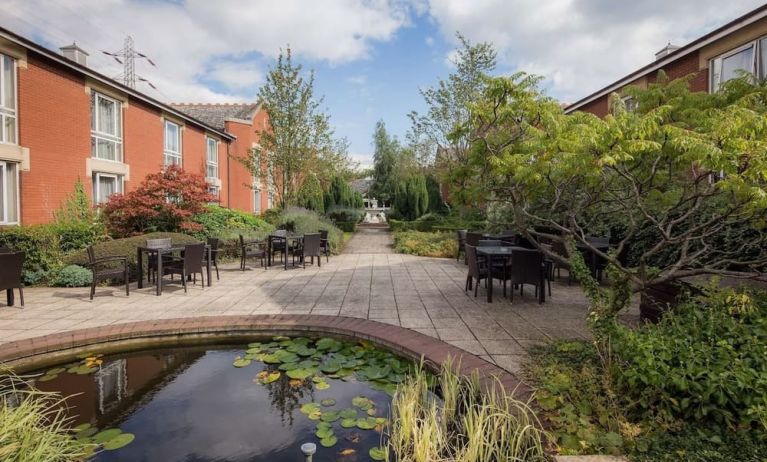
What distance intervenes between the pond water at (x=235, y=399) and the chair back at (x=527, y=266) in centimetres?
281

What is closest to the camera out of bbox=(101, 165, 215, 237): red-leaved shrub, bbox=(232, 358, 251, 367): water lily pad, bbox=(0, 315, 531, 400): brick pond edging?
bbox=(0, 315, 531, 400): brick pond edging

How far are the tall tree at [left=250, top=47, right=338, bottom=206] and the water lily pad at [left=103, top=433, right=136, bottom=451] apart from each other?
1324 centimetres

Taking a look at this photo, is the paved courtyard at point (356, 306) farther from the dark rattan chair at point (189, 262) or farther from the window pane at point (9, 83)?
the window pane at point (9, 83)

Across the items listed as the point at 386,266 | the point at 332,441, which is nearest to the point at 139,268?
the point at 386,266

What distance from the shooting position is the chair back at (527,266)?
6.14 meters

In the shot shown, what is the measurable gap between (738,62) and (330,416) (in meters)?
11.3

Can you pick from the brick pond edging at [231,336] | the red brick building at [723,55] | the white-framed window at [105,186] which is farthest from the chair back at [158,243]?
the red brick building at [723,55]

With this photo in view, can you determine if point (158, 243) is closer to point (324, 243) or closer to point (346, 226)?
point (324, 243)

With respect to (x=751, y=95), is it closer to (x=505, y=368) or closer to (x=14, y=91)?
(x=505, y=368)

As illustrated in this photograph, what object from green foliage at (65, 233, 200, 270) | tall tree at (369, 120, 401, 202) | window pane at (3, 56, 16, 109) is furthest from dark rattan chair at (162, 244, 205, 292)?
tall tree at (369, 120, 401, 202)

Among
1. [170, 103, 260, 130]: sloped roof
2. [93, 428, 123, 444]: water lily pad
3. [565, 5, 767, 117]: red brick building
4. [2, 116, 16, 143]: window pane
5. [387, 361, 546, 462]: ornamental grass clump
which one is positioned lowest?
[93, 428, 123, 444]: water lily pad

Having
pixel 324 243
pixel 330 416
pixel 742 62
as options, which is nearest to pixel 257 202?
pixel 324 243

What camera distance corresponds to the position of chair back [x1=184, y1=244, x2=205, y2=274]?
7.12 meters

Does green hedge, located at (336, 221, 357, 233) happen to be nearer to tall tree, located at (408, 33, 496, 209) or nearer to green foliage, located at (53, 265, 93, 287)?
tall tree, located at (408, 33, 496, 209)
